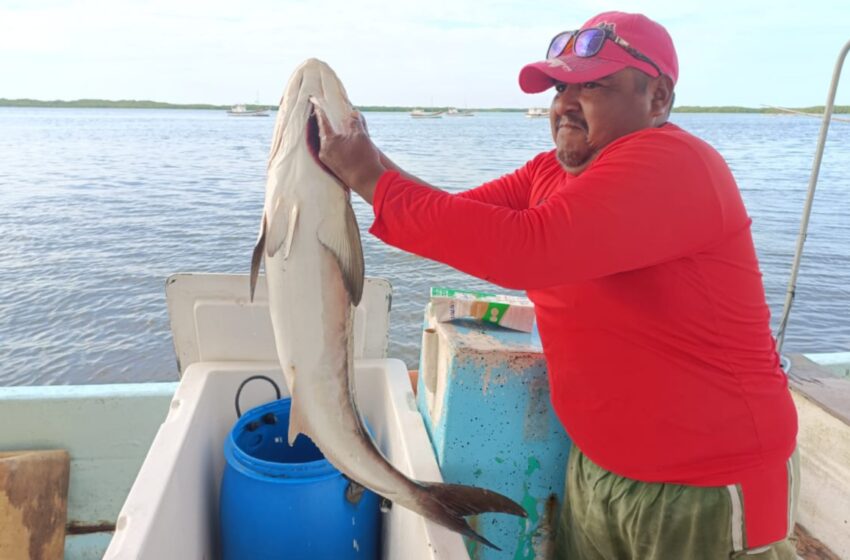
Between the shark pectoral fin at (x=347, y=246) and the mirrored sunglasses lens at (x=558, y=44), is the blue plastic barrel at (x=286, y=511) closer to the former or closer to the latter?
the shark pectoral fin at (x=347, y=246)

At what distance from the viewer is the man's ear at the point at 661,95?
1968mm

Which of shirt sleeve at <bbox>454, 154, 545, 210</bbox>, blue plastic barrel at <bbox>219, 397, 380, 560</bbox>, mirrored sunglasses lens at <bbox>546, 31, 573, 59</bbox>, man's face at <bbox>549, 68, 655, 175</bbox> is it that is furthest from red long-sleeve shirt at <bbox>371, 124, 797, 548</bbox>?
blue plastic barrel at <bbox>219, 397, 380, 560</bbox>

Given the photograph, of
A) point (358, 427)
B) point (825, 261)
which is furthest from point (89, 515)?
point (825, 261)

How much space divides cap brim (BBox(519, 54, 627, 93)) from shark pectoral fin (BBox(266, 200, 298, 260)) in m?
0.95

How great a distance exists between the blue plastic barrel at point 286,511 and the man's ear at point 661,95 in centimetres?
195

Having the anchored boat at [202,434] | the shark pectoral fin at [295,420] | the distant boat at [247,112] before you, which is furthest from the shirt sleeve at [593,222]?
the distant boat at [247,112]

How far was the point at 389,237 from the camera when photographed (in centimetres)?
175

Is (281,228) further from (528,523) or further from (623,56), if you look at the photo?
(528,523)

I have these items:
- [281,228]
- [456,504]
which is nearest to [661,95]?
[281,228]

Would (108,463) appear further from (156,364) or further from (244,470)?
(156,364)

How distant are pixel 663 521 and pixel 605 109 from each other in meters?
1.39

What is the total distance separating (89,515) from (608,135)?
13.4 feet

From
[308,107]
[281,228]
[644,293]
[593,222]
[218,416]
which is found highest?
[308,107]

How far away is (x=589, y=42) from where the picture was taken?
1.94 meters
